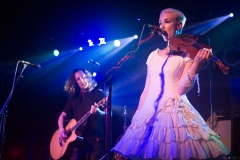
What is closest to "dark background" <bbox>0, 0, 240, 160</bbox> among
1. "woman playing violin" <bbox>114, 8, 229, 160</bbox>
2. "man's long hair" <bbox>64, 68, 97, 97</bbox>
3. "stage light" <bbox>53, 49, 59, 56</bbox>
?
"stage light" <bbox>53, 49, 59, 56</bbox>

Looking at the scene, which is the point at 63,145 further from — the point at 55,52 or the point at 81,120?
the point at 55,52

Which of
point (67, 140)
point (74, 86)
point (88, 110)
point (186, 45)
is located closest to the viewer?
point (186, 45)

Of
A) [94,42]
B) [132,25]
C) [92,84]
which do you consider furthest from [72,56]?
[92,84]

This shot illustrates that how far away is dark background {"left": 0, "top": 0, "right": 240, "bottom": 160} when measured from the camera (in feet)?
23.7

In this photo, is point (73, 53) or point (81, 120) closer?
point (81, 120)

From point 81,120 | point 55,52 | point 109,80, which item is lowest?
point 81,120

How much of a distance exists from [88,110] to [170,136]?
317 cm

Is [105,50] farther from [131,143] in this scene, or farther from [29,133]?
[131,143]

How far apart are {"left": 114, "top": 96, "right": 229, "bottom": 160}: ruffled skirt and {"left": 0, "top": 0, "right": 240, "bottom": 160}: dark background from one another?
460 cm

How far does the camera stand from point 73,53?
9945 mm

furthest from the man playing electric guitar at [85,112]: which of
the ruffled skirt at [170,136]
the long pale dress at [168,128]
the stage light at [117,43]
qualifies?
the stage light at [117,43]

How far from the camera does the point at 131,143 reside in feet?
7.95

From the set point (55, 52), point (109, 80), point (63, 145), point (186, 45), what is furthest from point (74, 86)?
point (55, 52)

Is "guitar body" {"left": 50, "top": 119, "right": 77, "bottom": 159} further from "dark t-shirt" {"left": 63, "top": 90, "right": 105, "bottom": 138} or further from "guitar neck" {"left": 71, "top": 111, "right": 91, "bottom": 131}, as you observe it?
"dark t-shirt" {"left": 63, "top": 90, "right": 105, "bottom": 138}
